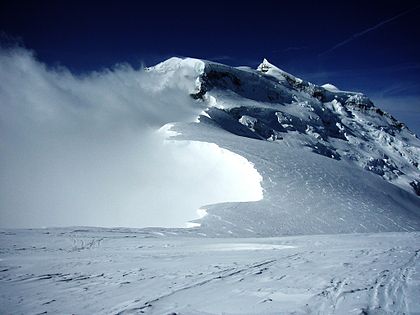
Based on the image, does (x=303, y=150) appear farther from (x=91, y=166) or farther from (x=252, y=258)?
(x=252, y=258)

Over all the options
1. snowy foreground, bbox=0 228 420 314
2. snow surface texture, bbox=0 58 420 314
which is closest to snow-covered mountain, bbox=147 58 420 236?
snow surface texture, bbox=0 58 420 314

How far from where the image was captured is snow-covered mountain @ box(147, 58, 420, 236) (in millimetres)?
14258

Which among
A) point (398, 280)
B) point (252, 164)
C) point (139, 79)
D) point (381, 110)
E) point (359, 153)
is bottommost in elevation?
point (398, 280)

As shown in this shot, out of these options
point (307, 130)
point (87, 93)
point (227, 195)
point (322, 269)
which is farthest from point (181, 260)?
point (307, 130)

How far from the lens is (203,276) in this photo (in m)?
5.56

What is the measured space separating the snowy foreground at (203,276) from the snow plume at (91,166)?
23.1 feet

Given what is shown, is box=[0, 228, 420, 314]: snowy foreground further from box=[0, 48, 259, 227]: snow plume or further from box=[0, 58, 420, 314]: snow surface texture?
box=[0, 48, 259, 227]: snow plume

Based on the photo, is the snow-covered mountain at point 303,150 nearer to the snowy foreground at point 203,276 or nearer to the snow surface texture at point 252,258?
the snow surface texture at point 252,258

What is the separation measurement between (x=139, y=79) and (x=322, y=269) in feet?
169

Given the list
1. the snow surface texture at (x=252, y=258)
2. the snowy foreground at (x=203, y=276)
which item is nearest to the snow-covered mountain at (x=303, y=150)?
the snow surface texture at (x=252, y=258)

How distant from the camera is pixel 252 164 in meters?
20.2

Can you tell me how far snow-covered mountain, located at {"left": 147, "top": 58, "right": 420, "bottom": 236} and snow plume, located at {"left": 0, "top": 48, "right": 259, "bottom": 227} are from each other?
279cm

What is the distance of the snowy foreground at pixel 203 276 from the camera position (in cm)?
416

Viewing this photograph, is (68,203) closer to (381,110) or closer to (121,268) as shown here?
(121,268)
